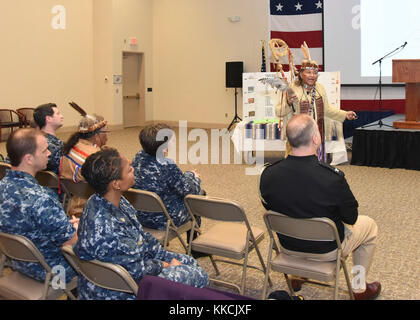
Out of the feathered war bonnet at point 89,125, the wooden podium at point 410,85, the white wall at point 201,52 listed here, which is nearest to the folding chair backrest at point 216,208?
the feathered war bonnet at point 89,125

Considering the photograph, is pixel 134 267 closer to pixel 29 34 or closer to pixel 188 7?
pixel 29 34

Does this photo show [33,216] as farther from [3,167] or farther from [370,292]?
[370,292]

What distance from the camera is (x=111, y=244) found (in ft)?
6.69

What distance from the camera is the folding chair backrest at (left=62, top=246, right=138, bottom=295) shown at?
77.7 inches

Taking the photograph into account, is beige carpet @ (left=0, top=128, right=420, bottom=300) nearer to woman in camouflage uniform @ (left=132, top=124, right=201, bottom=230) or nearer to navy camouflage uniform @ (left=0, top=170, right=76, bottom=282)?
woman in camouflage uniform @ (left=132, top=124, right=201, bottom=230)

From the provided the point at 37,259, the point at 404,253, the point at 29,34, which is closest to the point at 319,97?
the point at 404,253

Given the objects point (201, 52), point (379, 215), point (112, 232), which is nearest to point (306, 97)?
point (379, 215)

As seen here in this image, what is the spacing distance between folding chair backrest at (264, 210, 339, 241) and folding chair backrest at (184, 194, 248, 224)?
21 centimetres

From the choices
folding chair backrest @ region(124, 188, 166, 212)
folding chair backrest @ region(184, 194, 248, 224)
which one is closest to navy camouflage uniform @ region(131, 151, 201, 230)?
folding chair backrest @ region(124, 188, 166, 212)

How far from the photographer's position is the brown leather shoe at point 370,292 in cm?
299

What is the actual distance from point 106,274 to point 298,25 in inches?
363

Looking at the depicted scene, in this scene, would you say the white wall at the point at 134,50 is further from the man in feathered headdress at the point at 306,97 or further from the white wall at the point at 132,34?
the man in feathered headdress at the point at 306,97

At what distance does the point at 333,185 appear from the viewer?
2.46 meters

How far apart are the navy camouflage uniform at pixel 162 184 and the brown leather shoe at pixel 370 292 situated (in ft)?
4.17
